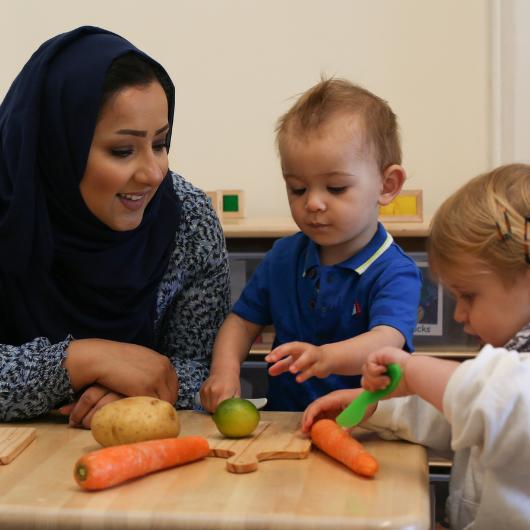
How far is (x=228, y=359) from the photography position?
163cm

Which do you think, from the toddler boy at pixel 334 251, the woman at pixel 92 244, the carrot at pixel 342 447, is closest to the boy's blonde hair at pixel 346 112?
the toddler boy at pixel 334 251

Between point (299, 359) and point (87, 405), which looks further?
point (87, 405)

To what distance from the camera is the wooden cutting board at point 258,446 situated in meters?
1.15

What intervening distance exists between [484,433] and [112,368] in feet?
2.12

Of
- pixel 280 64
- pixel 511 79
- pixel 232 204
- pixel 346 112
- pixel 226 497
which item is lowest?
pixel 226 497

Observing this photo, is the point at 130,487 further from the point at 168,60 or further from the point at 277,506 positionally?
the point at 168,60

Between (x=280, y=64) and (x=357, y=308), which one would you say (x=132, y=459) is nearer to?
(x=357, y=308)

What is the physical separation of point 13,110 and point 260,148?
2067 millimetres

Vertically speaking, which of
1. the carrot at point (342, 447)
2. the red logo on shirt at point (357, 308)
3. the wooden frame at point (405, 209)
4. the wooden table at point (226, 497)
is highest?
the wooden frame at point (405, 209)

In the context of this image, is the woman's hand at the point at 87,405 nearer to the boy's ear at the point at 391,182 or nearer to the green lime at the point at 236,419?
the green lime at the point at 236,419

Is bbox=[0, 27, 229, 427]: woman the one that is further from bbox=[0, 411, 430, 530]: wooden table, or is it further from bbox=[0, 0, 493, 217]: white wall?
bbox=[0, 0, 493, 217]: white wall

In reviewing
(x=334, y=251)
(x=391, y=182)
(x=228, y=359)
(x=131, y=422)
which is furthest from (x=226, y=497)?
(x=391, y=182)

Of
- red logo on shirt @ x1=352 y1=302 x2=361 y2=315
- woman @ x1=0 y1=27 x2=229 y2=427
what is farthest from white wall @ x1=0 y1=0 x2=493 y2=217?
red logo on shirt @ x1=352 y1=302 x2=361 y2=315

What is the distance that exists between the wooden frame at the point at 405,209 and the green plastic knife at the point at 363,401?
67.7 inches
